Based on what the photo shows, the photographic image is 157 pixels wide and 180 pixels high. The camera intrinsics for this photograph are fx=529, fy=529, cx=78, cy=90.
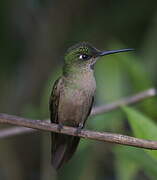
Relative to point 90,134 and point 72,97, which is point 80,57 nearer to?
point 72,97

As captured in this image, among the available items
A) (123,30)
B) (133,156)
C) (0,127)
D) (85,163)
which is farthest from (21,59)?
(133,156)

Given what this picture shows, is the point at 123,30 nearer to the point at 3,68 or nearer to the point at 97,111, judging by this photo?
the point at 3,68

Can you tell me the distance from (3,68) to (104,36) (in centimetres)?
119

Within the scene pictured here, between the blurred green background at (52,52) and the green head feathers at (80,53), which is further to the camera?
the blurred green background at (52,52)

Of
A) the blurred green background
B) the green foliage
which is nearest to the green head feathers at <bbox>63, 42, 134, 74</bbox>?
the blurred green background

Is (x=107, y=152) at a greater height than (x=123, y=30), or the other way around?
(x=123, y=30)

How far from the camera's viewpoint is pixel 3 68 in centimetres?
527

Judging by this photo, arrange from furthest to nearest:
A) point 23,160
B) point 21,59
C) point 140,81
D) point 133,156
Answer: point 21,59 → point 23,160 → point 140,81 → point 133,156

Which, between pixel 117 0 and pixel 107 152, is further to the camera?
pixel 117 0

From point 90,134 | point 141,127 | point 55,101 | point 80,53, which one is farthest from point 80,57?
point 90,134

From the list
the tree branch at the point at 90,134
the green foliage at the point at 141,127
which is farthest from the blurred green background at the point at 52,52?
the tree branch at the point at 90,134

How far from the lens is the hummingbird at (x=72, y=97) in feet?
13.1

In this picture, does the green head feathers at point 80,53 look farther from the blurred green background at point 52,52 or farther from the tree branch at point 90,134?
the tree branch at point 90,134

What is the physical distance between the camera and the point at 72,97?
401cm
